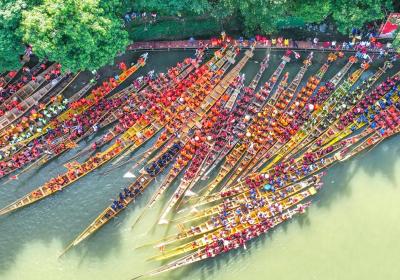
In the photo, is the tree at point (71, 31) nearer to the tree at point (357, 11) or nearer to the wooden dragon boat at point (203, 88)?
the wooden dragon boat at point (203, 88)

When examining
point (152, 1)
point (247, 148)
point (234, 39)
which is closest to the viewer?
point (152, 1)

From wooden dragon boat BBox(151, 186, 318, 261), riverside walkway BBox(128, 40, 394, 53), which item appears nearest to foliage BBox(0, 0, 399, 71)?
riverside walkway BBox(128, 40, 394, 53)

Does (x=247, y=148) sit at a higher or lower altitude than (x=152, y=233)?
higher

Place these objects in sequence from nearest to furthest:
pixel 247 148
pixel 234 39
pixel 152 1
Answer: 1. pixel 152 1
2. pixel 247 148
3. pixel 234 39

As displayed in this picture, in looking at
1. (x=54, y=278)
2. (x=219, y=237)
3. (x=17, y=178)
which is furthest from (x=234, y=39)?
(x=54, y=278)

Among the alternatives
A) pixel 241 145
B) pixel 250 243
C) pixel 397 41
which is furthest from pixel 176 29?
pixel 250 243

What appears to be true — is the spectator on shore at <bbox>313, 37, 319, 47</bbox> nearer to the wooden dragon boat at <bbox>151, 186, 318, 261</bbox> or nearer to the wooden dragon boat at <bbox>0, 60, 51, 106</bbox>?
the wooden dragon boat at <bbox>151, 186, 318, 261</bbox>

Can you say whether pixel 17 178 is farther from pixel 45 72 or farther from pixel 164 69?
pixel 164 69
